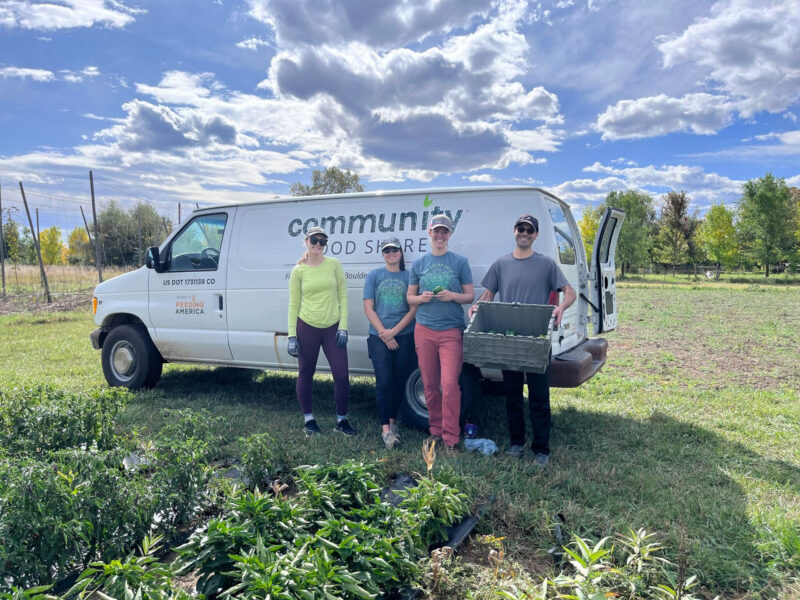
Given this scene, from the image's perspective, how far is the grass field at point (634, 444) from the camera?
10.1 ft

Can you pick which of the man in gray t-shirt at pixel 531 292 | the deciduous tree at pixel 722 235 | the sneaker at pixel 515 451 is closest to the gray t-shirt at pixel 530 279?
the man in gray t-shirt at pixel 531 292

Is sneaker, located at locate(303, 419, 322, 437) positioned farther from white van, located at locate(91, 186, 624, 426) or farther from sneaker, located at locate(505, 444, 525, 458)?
sneaker, located at locate(505, 444, 525, 458)

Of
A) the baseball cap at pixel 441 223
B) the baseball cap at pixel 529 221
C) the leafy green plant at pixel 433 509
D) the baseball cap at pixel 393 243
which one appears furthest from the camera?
the baseball cap at pixel 393 243

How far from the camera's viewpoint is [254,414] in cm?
578

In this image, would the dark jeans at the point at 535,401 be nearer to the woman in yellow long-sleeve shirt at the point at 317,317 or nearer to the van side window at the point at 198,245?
the woman in yellow long-sleeve shirt at the point at 317,317

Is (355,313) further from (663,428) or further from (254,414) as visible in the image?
(663,428)

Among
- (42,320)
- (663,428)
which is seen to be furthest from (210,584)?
(42,320)

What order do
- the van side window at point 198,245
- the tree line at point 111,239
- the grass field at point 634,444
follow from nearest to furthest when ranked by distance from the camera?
the grass field at point 634,444 → the van side window at point 198,245 → the tree line at point 111,239

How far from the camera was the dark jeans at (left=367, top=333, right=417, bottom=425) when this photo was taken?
485cm

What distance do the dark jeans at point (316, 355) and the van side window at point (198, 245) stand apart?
191 cm

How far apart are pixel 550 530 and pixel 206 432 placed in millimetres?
2233

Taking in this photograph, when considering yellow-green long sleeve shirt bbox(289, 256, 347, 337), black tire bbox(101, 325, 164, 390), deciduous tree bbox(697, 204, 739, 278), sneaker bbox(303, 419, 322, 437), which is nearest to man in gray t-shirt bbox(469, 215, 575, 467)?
yellow-green long sleeve shirt bbox(289, 256, 347, 337)

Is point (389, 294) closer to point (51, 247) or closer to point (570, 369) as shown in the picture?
point (570, 369)

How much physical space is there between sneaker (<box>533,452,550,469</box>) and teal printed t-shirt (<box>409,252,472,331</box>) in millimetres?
1227
